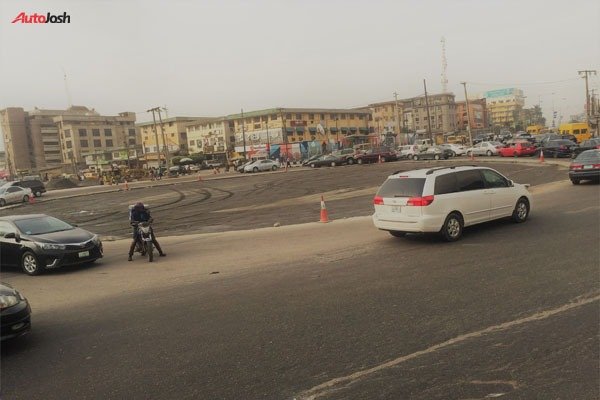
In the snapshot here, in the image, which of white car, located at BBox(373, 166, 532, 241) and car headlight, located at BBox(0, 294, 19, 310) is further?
white car, located at BBox(373, 166, 532, 241)

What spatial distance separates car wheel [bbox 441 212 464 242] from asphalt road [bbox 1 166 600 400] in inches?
9.7

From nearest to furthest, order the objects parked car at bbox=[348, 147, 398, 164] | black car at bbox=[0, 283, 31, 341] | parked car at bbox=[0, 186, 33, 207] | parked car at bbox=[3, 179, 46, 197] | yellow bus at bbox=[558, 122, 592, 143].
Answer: black car at bbox=[0, 283, 31, 341]
parked car at bbox=[0, 186, 33, 207]
parked car at bbox=[3, 179, 46, 197]
parked car at bbox=[348, 147, 398, 164]
yellow bus at bbox=[558, 122, 592, 143]

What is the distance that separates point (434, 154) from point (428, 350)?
4518 cm

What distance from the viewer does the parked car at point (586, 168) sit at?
1938 centimetres

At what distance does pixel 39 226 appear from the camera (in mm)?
11883

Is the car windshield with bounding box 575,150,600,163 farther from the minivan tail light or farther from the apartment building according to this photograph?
the apartment building

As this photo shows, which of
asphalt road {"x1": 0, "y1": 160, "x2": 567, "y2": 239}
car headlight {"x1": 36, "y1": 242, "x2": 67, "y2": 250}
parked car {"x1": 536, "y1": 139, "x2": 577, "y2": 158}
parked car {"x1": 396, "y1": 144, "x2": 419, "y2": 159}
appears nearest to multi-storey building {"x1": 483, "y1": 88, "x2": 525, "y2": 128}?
parked car {"x1": 396, "y1": 144, "x2": 419, "y2": 159}

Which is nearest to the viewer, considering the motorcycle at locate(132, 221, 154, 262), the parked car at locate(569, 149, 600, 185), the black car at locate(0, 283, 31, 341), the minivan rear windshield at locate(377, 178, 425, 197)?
the black car at locate(0, 283, 31, 341)

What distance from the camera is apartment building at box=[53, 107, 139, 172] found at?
13225 cm

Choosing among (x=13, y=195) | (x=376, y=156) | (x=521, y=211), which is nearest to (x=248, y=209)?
(x=521, y=211)

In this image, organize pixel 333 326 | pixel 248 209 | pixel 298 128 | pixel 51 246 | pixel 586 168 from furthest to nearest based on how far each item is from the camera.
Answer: pixel 298 128 → pixel 248 209 → pixel 586 168 → pixel 51 246 → pixel 333 326

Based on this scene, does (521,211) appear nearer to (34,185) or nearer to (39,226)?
(39,226)

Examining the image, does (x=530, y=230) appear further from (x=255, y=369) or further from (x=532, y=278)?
(x=255, y=369)

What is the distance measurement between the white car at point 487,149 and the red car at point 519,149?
1.78 metres
